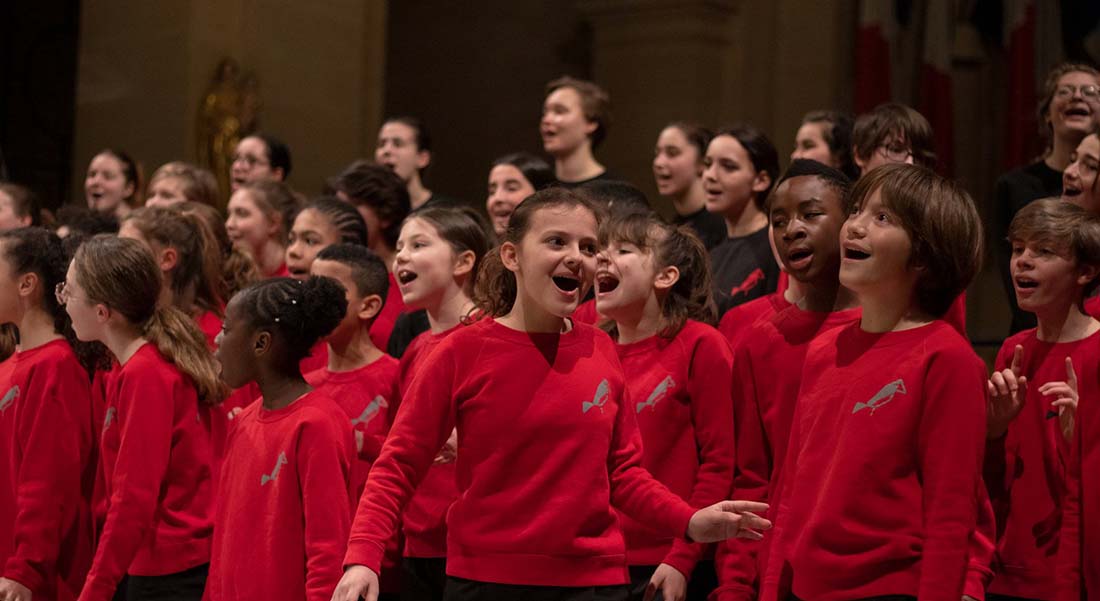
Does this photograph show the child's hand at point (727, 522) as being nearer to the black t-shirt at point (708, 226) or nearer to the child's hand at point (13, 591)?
the child's hand at point (13, 591)

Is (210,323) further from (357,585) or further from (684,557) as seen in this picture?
(357,585)

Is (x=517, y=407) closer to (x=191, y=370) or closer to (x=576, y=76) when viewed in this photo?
(x=191, y=370)

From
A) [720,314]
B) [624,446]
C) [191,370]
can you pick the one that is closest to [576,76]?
[720,314]

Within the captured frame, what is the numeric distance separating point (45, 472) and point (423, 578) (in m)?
1.18

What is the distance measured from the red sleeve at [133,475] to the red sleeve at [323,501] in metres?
0.60

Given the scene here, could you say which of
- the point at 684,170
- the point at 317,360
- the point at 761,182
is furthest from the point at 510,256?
the point at 684,170

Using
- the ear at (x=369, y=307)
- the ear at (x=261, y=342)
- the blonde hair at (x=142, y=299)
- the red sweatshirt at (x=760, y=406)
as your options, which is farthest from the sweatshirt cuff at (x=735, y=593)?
the blonde hair at (x=142, y=299)

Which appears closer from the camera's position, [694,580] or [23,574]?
[694,580]

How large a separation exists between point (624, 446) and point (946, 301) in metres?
0.81

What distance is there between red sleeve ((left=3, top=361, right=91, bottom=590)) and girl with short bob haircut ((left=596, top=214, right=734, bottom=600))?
1.68 m

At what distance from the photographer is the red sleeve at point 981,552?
326 centimetres

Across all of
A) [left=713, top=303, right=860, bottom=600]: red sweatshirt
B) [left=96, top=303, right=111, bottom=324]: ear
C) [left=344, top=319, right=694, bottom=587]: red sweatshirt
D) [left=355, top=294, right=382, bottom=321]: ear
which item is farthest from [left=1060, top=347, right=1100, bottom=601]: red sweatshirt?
[left=96, top=303, right=111, bottom=324]: ear

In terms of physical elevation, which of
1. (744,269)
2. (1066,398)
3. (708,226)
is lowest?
(1066,398)

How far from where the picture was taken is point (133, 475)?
409 centimetres
